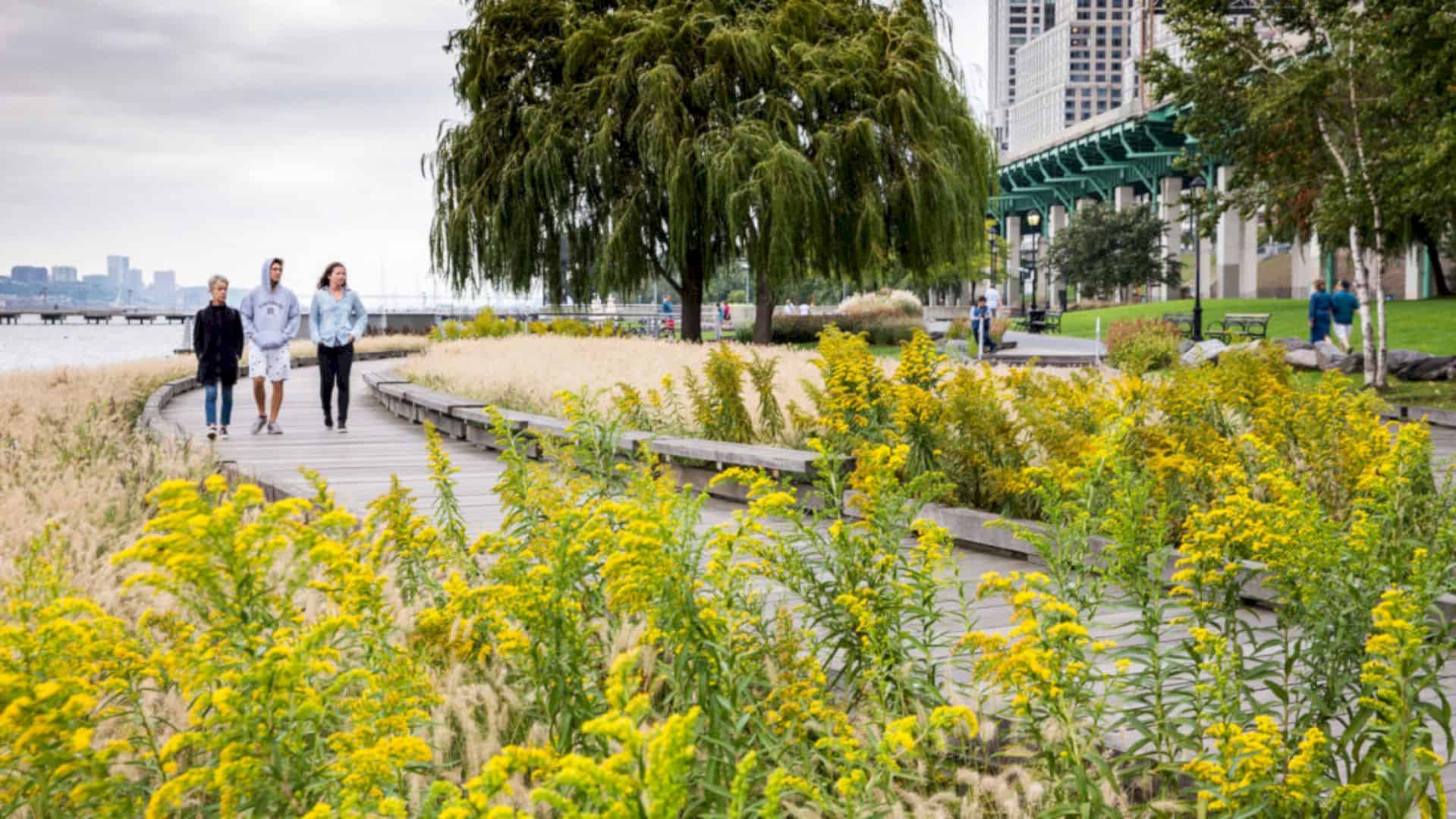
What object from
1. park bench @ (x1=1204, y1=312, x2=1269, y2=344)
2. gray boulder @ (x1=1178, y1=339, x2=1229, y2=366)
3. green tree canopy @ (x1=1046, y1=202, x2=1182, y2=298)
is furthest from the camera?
green tree canopy @ (x1=1046, y1=202, x2=1182, y2=298)

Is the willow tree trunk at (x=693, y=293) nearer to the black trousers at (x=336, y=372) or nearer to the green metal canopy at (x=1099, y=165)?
the black trousers at (x=336, y=372)

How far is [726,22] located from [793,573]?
897 inches

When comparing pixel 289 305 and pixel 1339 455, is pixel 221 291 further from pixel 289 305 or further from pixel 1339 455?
A: pixel 1339 455

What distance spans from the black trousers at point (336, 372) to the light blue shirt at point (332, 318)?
14cm

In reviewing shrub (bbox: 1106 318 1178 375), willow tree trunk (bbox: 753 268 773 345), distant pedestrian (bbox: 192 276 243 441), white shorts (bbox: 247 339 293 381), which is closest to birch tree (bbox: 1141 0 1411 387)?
shrub (bbox: 1106 318 1178 375)

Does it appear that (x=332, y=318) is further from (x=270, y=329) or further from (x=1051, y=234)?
(x=1051, y=234)

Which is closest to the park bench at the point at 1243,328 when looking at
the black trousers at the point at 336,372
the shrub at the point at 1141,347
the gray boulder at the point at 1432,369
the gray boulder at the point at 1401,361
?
the shrub at the point at 1141,347

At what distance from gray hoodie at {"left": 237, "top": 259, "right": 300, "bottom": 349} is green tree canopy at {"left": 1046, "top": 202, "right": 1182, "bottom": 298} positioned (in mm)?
60595

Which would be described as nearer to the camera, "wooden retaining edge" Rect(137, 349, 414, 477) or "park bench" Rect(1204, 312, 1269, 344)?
"wooden retaining edge" Rect(137, 349, 414, 477)

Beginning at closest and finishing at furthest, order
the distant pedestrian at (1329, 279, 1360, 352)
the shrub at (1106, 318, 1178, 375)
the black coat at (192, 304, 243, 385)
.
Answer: the shrub at (1106, 318, 1178, 375) → the black coat at (192, 304, 243, 385) → the distant pedestrian at (1329, 279, 1360, 352)

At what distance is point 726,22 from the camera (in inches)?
966

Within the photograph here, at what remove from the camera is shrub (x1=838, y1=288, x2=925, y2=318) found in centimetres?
4122

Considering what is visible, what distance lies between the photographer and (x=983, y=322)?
1187 inches

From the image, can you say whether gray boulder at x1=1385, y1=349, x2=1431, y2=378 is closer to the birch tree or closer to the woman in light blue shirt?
the birch tree
